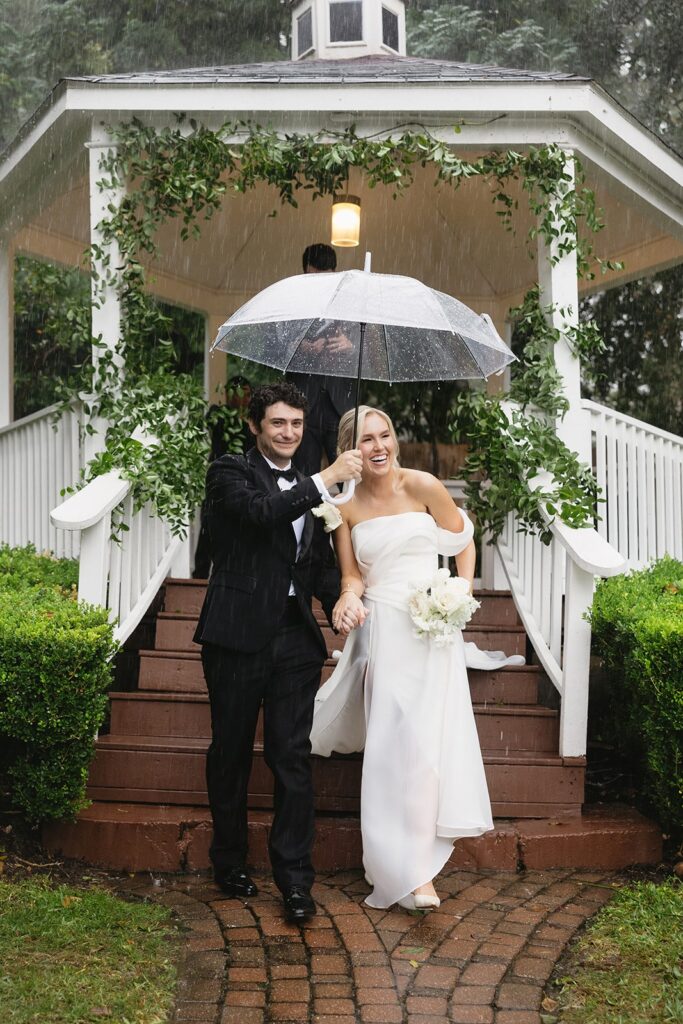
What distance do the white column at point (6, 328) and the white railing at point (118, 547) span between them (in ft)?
9.55

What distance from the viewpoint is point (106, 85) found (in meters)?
6.19

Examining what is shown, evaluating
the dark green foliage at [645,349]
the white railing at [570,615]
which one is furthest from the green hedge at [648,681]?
the dark green foliage at [645,349]

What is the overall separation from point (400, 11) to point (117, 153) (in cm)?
394

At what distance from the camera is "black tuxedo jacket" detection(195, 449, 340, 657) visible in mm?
4070

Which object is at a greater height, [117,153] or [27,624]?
[117,153]

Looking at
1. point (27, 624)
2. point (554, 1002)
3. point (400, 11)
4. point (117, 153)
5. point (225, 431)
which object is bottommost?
Result: point (554, 1002)

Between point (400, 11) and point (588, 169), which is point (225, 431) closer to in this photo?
point (588, 169)

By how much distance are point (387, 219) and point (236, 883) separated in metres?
6.34

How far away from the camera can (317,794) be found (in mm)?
4859

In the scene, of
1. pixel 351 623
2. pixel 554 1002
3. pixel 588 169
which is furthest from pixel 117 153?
pixel 554 1002

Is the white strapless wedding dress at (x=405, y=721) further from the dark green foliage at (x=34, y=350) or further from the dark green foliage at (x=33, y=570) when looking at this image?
the dark green foliage at (x=34, y=350)

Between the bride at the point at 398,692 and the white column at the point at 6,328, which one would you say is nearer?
the bride at the point at 398,692

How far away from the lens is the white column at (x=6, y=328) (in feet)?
27.8

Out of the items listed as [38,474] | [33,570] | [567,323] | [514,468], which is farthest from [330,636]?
[38,474]
